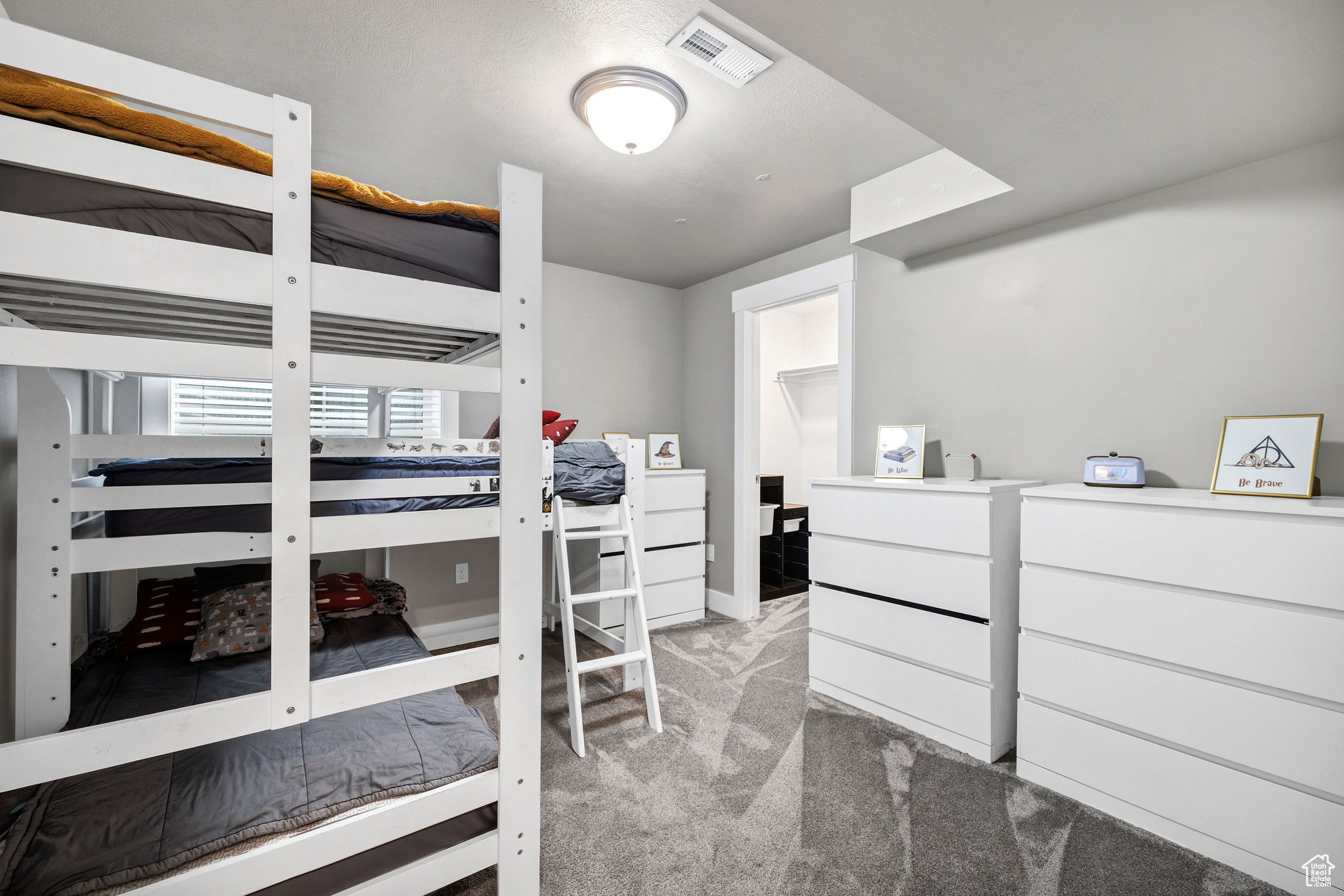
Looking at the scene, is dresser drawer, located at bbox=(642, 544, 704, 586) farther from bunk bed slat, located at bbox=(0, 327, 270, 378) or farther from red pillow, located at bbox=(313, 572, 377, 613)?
bunk bed slat, located at bbox=(0, 327, 270, 378)

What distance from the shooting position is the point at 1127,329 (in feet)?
7.15

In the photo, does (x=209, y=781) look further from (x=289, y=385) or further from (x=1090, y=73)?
(x=1090, y=73)

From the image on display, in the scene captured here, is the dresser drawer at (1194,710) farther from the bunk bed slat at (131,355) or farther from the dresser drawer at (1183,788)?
the bunk bed slat at (131,355)

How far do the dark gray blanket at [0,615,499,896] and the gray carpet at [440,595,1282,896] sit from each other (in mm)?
423

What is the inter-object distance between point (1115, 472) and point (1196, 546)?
1.46 feet

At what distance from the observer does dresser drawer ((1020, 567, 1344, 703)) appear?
1494mm

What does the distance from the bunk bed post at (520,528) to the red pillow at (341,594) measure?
4.87 feet

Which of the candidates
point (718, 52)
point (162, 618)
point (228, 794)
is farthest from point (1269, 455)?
point (162, 618)

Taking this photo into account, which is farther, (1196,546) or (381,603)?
(381,603)

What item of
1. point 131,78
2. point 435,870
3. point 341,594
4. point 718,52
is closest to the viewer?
point 131,78

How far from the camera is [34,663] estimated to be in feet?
4.81

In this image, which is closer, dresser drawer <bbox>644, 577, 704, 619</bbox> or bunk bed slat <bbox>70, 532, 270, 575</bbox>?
bunk bed slat <bbox>70, 532, 270, 575</bbox>

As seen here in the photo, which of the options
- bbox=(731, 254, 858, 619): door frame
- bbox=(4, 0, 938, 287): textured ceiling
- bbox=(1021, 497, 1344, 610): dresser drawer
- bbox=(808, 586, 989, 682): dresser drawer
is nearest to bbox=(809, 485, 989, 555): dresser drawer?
bbox=(1021, 497, 1344, 610): dresser drawer

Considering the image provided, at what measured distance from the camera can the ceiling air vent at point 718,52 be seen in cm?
167
